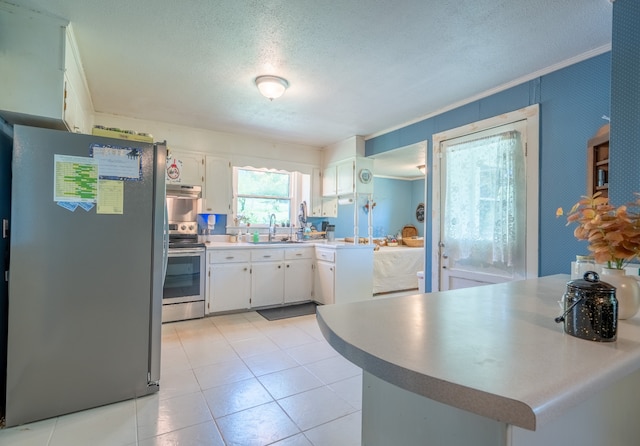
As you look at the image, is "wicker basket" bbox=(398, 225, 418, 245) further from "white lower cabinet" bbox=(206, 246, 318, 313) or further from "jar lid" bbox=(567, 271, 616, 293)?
"jar lid" bbox=(567, 271, 616, 293)

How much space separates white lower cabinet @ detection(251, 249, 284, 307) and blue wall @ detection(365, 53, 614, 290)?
2.86 m

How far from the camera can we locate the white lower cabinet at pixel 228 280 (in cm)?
371

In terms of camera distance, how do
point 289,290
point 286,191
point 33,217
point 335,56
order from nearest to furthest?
point 33,217
point 335,56
point 289,290
point 286,191

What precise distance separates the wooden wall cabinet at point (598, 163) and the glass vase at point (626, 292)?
1.41m

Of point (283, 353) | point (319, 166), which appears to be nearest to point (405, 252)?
point (319, 166)

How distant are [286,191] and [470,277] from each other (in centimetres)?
305

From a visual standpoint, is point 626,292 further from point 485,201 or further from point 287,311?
point 287,311

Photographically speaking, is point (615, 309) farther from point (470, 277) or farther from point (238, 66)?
point (238, 66)

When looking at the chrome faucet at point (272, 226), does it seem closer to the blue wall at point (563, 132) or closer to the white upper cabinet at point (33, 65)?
the white upper cabinet at point (33, 65)

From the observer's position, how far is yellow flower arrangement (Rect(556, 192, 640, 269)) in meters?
0.92

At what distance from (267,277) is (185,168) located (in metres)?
1.78

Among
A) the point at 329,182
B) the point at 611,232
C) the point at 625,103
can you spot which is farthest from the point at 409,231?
the point at 611,232

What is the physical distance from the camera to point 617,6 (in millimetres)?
1752

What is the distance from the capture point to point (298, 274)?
4.29 meters
